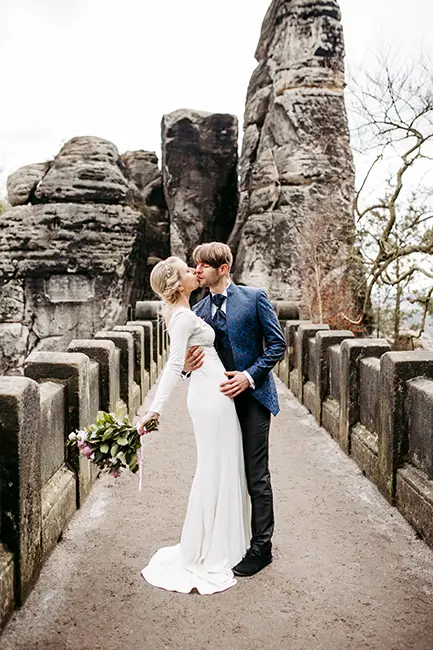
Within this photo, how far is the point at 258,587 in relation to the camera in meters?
3.41

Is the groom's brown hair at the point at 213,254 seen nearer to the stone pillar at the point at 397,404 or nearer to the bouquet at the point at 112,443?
the bouquet at the point at 112,443

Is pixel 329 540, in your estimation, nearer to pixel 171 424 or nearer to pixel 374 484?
pixel 374 484

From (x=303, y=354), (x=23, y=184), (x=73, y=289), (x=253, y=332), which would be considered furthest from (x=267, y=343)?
(x=23, y=184)

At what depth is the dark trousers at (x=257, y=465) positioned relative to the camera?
3.57 metres

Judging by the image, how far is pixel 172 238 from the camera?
82.5 ft

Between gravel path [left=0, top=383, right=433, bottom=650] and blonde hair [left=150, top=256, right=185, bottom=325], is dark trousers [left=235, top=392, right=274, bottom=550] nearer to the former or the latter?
gravel path [left=0, top=383, right=433, bottom=650]

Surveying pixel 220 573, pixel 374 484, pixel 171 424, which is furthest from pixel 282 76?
pixel 220 573

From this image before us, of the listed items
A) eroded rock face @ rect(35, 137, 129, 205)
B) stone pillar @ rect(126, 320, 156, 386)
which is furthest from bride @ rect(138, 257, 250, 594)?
eroded rock face @ rect(35, 137, 129, 205)

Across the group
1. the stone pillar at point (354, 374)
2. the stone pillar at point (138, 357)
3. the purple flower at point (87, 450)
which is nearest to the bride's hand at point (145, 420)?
the purple flower at point (87, 450)

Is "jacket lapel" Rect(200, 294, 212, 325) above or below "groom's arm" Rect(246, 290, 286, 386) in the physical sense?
above

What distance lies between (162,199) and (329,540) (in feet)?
79.6

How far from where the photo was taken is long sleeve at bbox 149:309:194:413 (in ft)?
11.2

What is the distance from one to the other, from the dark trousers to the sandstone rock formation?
17.4m

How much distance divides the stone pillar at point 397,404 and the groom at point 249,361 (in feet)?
4.66
